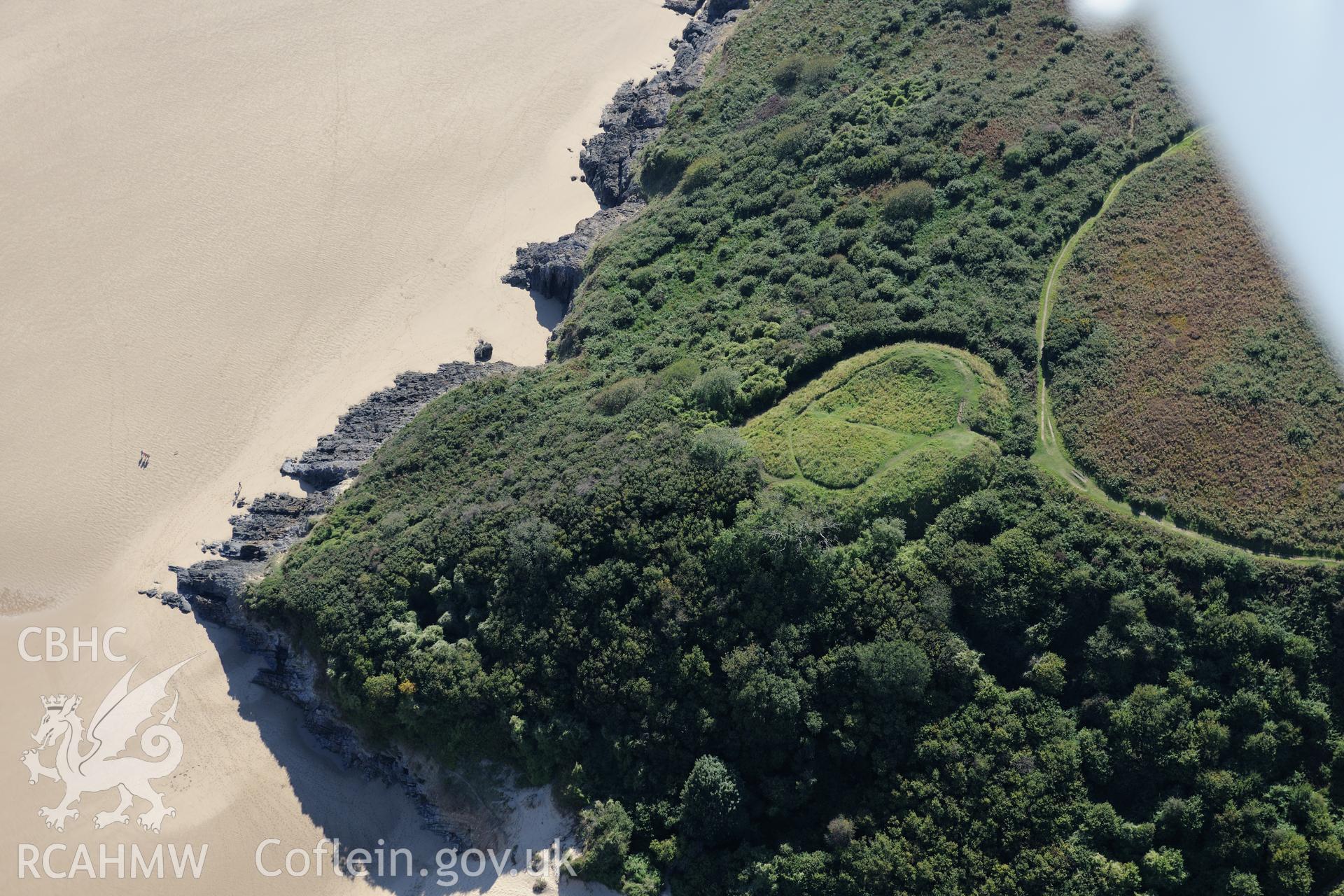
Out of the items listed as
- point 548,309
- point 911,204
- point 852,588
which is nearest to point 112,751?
point 548,309

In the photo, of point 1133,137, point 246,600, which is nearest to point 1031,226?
point 1133,137

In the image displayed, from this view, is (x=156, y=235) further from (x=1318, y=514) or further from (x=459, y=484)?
(x=1318, y=514)

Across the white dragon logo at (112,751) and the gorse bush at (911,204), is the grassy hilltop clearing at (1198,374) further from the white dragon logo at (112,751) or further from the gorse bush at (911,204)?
the white dragon logo at (112,751)

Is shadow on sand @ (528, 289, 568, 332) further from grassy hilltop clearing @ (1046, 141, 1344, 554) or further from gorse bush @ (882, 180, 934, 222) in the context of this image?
grassy hilltop clearing @ (1046, 141, 1344, 554)

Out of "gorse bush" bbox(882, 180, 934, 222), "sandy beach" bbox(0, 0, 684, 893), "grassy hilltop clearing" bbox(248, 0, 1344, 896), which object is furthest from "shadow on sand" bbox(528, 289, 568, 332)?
"gorse bush" bbox(882, 180, 934, 222)

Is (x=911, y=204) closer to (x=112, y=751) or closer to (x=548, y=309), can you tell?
(x=548, y=309)

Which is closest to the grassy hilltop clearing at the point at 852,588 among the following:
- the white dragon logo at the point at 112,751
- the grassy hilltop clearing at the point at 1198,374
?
the grassy hilltop clearing at the point at 1198,374
